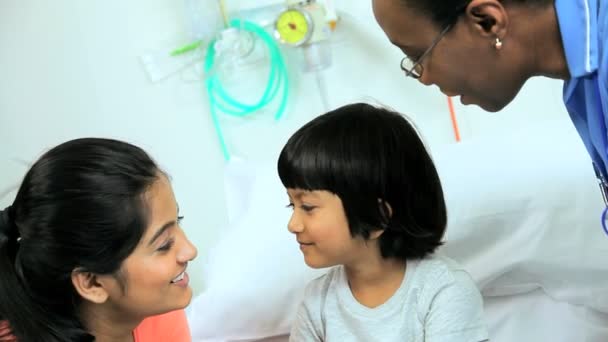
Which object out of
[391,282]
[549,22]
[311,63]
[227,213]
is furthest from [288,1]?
[549,22]

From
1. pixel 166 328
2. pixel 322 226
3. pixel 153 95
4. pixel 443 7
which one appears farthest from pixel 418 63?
pixel 153 95

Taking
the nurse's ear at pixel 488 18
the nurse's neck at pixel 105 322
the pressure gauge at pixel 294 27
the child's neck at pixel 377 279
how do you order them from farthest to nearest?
the pressure gauge at pixel 294 27 < the child's neck at pixel 377 279 < the nurse's neck at pixel 105 322 < the nurse's ear at pixel 488 18

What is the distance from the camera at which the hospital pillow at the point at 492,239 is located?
1353 millimetres

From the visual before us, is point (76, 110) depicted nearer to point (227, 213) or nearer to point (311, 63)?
point (227, 213)

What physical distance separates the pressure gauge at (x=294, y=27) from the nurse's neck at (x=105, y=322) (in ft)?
2.67

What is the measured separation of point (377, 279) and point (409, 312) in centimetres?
10

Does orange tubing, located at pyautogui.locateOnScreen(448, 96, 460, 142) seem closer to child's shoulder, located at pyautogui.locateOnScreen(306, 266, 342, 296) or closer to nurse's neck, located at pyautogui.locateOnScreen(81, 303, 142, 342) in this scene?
child's shoulder, located at pyautogui.locateOnScreen(306, 266, 342, 296)

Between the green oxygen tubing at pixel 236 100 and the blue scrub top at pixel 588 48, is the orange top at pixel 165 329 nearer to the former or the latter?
the green oxygen tubing at pixel 236 100

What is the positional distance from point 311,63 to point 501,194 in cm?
59

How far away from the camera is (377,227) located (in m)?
1.23

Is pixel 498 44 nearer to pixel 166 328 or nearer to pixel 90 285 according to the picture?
pixel 90 285

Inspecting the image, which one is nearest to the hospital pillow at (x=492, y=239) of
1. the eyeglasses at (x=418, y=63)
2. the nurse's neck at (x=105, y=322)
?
the nurse's neck at (x=105, y=322)

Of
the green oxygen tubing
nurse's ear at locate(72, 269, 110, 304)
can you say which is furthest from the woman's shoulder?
the green oxygen tubing

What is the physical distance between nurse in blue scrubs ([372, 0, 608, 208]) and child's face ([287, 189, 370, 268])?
0.34 m
